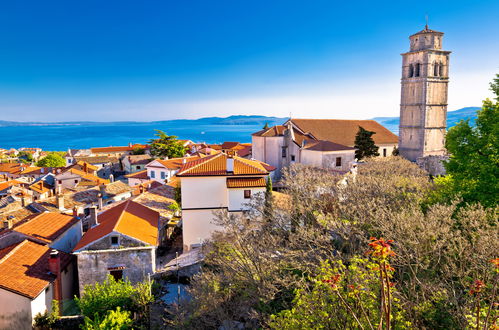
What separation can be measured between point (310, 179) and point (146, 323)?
1345 centimetres

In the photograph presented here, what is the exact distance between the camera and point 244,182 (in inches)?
931

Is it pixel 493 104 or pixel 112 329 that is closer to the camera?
pixel 112 329

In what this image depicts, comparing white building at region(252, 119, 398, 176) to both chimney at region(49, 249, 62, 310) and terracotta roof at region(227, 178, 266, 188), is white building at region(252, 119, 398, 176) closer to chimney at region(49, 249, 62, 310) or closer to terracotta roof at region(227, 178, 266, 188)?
terracotta roof at region(227, 178, 266, 188)

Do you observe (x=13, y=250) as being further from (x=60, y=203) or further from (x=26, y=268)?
(x=60, y=203)

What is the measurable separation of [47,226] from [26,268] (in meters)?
5.36

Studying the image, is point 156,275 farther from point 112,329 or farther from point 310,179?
point 310,179

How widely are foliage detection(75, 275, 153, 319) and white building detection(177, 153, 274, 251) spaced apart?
8.18 metres

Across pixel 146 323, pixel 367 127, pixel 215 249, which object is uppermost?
pixel 367 127

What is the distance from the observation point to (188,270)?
1873cm

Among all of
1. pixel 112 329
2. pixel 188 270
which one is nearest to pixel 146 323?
pixel 112 329

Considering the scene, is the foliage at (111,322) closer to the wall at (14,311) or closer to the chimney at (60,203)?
the wall at (14,311)

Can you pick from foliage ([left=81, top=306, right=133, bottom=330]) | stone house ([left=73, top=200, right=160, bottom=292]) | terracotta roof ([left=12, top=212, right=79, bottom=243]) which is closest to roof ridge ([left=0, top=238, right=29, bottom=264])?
terracotta roof ([left=12, top=212, right=79, bottom=243])

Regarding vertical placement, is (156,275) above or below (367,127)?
below

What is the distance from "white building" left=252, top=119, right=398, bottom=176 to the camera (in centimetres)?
3694
